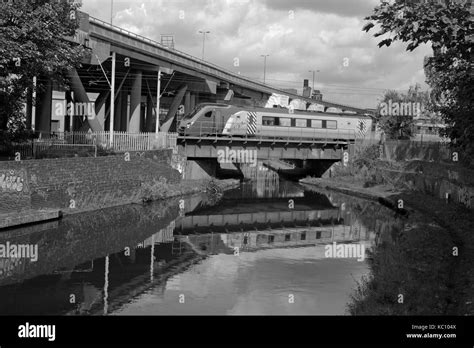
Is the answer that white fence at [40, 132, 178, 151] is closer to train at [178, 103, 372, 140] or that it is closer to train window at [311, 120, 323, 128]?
train at [178, 103, 372, 140]

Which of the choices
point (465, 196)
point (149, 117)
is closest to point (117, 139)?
point (465, 196)

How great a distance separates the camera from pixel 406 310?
12289 mm

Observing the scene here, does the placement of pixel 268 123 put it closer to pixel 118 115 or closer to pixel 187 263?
pixel 118 115

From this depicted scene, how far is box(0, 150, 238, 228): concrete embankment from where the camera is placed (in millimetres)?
22781

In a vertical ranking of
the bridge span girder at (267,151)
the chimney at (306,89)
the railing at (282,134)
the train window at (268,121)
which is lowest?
the bridge span girder at (267,151)

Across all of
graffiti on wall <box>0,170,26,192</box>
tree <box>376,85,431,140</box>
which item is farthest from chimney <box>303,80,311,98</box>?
graffiti on wall <box>0,170,26,192</box>

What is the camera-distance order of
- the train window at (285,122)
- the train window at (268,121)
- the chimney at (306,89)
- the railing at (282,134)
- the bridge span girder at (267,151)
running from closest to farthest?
the bridge span girder at (267,151)
the railing at (282,134)
the train window at (268,121)
the train window at (285,122)
the chimney at (306,89)

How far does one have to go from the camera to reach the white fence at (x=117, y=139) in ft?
120

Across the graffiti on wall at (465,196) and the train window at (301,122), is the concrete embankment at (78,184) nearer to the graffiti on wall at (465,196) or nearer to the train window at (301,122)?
the graffiti on wall at (465,196)

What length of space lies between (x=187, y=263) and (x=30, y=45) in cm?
1092

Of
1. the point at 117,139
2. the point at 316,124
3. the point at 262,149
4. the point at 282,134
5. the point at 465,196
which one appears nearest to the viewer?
the point at 465,196

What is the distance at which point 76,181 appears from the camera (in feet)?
89.4

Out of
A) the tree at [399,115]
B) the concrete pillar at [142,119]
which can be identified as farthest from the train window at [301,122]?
the concrete pillar at [142,119]
